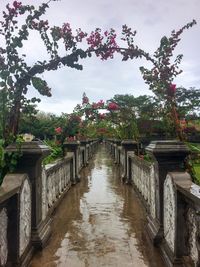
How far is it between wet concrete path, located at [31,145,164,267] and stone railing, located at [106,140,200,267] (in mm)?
311

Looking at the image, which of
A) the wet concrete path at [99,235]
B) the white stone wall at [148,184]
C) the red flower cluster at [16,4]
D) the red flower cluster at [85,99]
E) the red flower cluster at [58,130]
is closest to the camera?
the wet concrete path at [99,235]

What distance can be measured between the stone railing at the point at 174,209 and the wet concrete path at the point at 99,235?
31 cm

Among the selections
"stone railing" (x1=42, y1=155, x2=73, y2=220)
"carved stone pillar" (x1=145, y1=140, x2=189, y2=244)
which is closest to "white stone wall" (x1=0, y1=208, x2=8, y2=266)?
"stone railing" (x1=42, y1=155, x2=73, y2=220)

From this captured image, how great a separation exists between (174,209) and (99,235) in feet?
6.81

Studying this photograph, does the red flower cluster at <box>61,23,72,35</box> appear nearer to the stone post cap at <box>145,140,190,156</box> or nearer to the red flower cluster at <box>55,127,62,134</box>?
the stone post cap at <box>145,140,190,156</box>

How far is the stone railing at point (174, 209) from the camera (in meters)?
4.01

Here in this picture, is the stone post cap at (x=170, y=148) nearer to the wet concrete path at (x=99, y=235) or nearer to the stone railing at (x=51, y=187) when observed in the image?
the wet concrete path at (x=99, y=235)

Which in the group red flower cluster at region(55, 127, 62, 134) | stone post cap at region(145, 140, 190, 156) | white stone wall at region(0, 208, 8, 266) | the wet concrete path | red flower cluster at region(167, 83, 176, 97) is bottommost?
the wet concrete path

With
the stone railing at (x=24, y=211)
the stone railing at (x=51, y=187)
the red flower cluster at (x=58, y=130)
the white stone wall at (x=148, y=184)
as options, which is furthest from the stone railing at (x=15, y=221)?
the red flower cluster at (x=58, y=130)

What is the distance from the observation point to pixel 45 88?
6.53 metres

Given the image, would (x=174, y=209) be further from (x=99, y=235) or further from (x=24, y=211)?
(x=99, y=235)

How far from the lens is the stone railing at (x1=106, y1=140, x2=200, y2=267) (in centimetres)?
401

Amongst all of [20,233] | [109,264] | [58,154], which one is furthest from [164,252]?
[58,154]

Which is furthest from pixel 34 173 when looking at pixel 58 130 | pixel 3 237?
pixel 58 130
